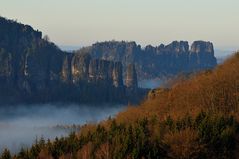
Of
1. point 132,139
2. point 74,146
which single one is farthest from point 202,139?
point 74,146

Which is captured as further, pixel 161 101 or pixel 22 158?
pixel 161 101

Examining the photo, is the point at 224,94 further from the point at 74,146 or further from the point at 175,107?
the point at 74,146

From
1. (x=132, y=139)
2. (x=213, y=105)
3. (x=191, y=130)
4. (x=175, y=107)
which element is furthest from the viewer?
(x=175, y=107)

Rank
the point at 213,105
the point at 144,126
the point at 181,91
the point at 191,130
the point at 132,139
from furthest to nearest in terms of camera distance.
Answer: the point at 181,91, the point at 213,105, the point at 144,126, the point at 191,130, the point at 132,139

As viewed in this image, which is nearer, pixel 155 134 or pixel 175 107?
pixel 155 134

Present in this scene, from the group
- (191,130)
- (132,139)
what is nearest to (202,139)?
(191,130)

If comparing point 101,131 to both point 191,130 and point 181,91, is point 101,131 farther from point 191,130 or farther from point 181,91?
point 181,91

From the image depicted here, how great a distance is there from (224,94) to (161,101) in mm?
25066

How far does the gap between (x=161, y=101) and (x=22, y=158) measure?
6781cm

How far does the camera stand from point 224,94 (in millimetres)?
128625

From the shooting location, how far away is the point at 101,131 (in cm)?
10131

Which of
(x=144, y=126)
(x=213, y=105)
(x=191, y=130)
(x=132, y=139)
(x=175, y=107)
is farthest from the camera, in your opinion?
(x=175, y=107)

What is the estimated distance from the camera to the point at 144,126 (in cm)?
10081

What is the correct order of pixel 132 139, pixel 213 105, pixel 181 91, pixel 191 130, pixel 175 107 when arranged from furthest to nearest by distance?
pixel 181 91
pixel 175 107
pixel 213 105
pixel 191 130
pixel 132 139
